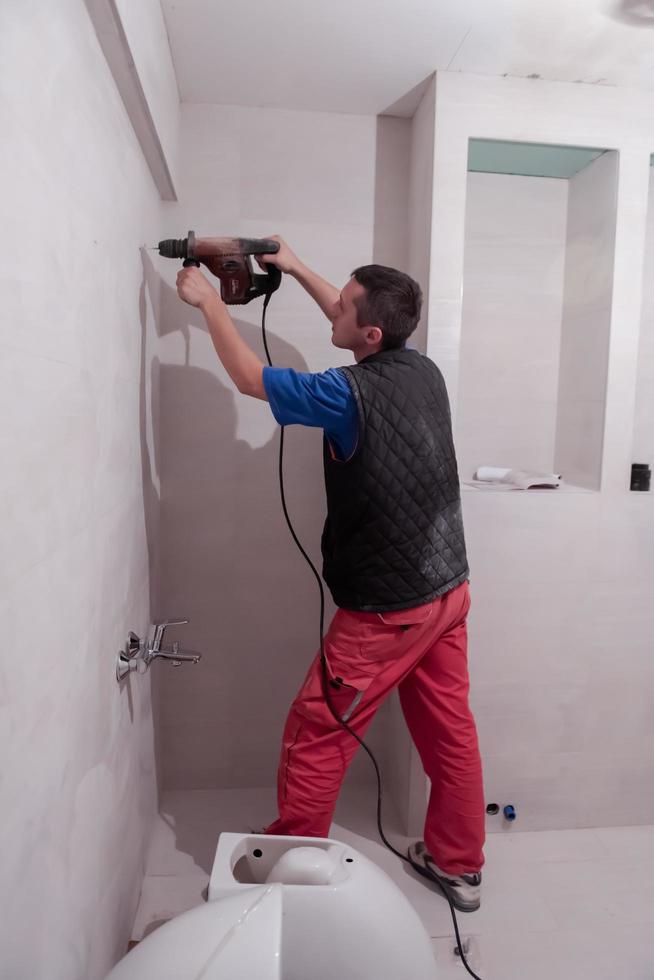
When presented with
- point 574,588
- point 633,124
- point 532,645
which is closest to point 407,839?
point 532,645

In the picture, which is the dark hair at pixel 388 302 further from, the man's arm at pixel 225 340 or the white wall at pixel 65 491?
the white wall at pixel 65 491

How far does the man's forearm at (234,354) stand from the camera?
138cm

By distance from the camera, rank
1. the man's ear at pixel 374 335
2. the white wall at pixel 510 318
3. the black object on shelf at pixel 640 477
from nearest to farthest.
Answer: the man's ear at pixel 374 335 → the black object on shelf at pixel 640 477 → the white wall at pixel 510 318

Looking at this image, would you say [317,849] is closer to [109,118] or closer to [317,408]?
[317,408]

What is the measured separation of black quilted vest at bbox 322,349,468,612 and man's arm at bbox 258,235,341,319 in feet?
1.13

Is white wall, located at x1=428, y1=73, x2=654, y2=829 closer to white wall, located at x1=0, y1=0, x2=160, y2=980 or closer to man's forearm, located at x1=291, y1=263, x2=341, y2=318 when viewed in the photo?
man's forearm, located at x1=291, y1=263, x2=341, y2=318

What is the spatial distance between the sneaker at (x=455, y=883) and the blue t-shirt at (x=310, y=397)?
1.23m

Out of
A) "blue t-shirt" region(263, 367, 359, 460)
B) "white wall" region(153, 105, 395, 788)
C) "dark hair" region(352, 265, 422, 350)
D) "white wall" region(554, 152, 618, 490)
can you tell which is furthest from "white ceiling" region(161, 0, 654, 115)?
"blue t-shirt" region(263, 367, 359, 460)

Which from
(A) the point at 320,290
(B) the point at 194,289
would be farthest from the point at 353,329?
(B) the point at 194,289

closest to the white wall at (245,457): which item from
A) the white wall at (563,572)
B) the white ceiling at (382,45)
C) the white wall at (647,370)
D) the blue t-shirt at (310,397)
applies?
the white ceiling at (382,45)

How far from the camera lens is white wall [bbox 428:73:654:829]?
1765mm

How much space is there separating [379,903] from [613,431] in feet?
4.59

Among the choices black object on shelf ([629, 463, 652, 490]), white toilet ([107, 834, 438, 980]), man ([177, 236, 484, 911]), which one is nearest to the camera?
white toilet ([107, 834, 438, 980])

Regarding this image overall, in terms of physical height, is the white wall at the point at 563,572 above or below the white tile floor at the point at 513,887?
above
